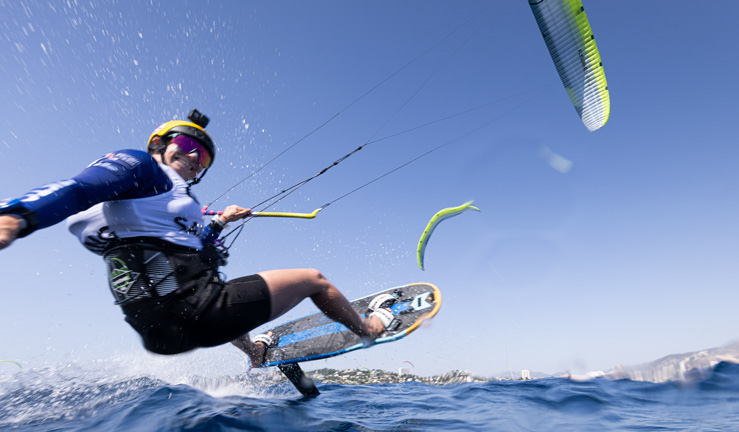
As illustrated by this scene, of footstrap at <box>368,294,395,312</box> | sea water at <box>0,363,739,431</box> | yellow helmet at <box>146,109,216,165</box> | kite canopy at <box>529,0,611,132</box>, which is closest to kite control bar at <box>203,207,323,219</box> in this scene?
yellow helmet at <box>146,109,216,165</box>

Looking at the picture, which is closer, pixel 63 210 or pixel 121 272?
pixel 63 210

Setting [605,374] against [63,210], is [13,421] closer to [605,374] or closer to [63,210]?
[63,210]

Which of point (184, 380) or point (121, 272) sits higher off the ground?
point (121, 272)

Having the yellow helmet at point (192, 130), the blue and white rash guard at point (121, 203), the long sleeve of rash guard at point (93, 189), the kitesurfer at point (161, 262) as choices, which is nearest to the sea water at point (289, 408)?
the kitesurfer at point (161, 262)

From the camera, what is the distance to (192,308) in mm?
2434

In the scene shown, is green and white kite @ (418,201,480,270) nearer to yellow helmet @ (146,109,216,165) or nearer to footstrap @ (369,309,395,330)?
footstrap @ (369,309,395,330)

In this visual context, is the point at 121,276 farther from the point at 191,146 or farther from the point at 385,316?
the point at 385,316

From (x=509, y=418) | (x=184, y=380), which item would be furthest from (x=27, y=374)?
(x=509, y=418)

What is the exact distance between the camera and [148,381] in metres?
5.02

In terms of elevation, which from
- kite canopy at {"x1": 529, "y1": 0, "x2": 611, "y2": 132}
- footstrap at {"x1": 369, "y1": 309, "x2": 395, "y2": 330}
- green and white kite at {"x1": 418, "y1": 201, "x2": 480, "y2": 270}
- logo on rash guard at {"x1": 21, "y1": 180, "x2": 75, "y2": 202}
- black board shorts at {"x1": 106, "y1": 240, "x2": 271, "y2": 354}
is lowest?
black board shorts at {"x1": 106, "y1": 240, "x2": 271, "y2": 354}

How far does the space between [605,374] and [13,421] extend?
1128 centimetres

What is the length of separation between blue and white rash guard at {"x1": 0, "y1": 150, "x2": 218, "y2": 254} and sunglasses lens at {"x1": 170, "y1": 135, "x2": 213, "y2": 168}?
0.39 meters

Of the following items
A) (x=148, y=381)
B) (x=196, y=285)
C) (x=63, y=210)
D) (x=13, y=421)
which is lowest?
(x=13, y=421)

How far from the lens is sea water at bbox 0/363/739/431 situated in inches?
135
